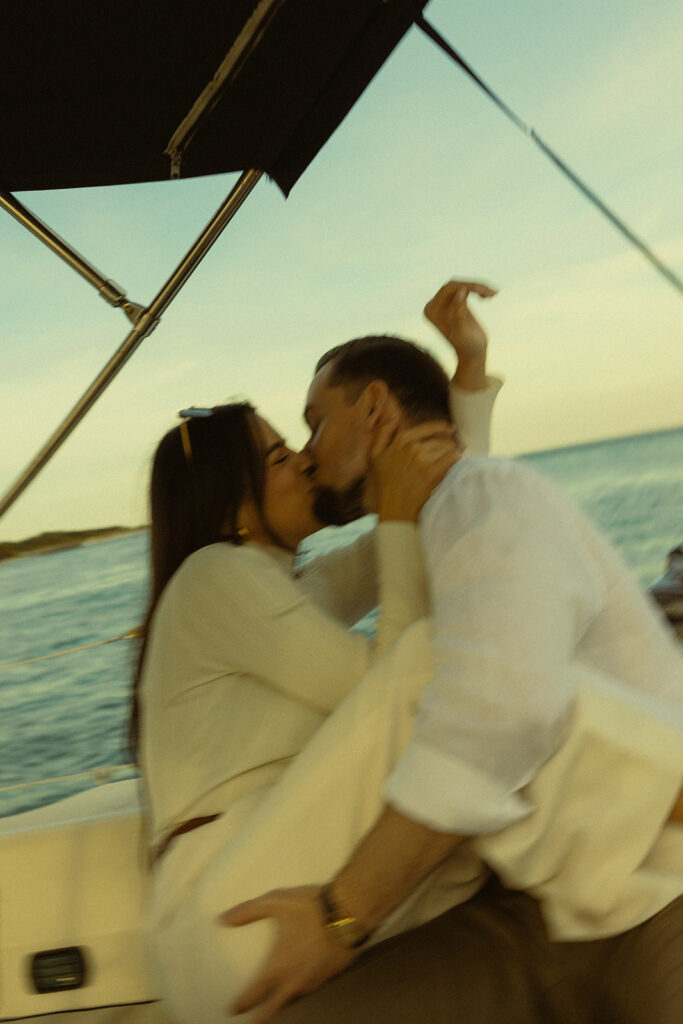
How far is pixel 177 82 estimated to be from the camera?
143 cm

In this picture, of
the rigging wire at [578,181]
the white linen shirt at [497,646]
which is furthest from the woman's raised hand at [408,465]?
the rigging wire at [578,181]

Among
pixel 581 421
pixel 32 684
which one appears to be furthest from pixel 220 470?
pixel 32 684

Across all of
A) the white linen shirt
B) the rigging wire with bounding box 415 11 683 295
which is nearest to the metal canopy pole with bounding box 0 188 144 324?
the rigging wire with bounding box 415 11 683 295

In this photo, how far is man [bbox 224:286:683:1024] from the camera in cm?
91

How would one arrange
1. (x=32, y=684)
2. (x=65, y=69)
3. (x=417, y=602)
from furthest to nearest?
(x=32, y=684)
(x=65, y=69)
(x=417, y=602)

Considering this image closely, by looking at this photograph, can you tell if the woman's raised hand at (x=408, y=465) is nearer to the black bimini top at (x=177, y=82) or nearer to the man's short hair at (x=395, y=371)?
the man's short hair at (x=395, y=371)

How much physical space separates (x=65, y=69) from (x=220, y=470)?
569mm

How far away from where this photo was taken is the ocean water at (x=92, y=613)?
6.90 meters

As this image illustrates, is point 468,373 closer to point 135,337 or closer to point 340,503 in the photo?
point 340,503

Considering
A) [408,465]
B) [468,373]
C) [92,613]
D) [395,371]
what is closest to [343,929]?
[408,465]

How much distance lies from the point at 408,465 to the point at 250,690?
13.4 inches

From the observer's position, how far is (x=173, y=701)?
127 centimetres

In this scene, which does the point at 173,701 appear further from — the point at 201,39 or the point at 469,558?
the point at 201,39

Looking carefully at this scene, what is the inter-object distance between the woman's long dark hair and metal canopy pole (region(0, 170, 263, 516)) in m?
0.13
